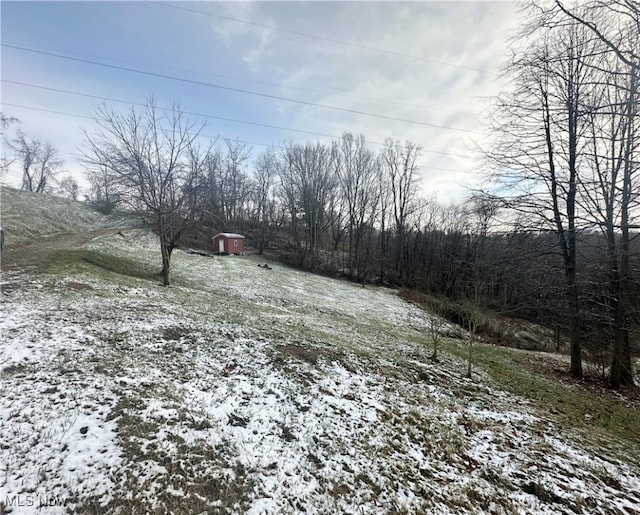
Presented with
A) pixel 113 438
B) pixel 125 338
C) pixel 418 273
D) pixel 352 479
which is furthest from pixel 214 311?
pixel 418 273

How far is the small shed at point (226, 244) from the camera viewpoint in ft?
95.2

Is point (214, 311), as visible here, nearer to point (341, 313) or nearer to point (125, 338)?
point (125, 338)

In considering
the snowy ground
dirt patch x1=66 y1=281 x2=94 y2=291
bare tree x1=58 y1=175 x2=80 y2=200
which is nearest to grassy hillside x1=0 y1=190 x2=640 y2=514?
the snowy ground

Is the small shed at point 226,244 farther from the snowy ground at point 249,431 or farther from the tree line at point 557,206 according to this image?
the snowy ground at point 249,431

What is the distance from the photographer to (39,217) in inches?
895

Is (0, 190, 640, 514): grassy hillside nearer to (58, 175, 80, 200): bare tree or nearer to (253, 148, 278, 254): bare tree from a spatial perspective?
(253, 148, 278, 254): bare tree

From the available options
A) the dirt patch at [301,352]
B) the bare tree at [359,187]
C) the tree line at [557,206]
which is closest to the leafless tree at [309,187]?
the bare tree at [359,187]

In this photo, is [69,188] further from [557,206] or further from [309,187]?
[557,206]

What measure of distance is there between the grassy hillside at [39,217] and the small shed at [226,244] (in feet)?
30.2

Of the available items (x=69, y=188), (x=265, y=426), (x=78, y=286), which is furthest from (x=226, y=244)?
(x=69, y=188)

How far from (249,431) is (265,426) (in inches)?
9.8

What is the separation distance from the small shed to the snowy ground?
21988mm

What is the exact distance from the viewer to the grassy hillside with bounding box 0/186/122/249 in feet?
58.1

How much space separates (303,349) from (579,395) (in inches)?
292
